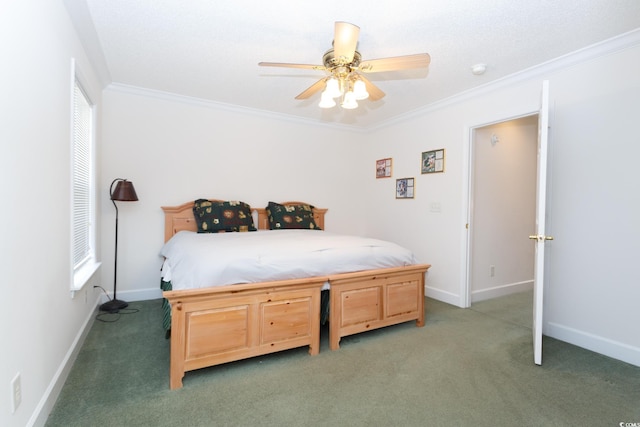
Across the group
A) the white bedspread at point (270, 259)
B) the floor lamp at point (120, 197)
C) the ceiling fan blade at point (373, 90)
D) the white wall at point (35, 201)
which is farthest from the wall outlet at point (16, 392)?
the ceiling fan blade at point (373, 90)

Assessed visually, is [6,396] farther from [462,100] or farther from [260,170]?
[462,100]

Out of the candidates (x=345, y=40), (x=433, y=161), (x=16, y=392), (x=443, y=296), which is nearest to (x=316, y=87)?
(x=345, y=40)

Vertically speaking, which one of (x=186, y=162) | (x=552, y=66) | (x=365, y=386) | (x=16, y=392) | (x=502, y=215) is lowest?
(x=365, y=386)

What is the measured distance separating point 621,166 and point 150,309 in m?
4.31

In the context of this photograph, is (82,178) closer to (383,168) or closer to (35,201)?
(35,201)

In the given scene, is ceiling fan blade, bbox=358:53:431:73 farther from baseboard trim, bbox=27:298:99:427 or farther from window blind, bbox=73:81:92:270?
baseboard trim, bbox=27:298:99:427

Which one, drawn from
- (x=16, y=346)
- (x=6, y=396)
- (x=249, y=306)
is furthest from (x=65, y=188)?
(x=249, y=306)

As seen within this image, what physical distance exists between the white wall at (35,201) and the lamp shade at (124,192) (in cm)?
113

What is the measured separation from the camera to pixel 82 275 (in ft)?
7.80

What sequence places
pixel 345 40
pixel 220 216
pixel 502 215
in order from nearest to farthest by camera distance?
pixel 345 40 < pixel 220 216 < pixel 502 215

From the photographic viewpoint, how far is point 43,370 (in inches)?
60.8

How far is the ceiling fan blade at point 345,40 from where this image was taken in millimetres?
1719

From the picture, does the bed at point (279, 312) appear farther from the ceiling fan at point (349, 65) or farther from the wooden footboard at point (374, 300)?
the ceiling fan at point (349, 65)

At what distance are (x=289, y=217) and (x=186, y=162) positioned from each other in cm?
141
